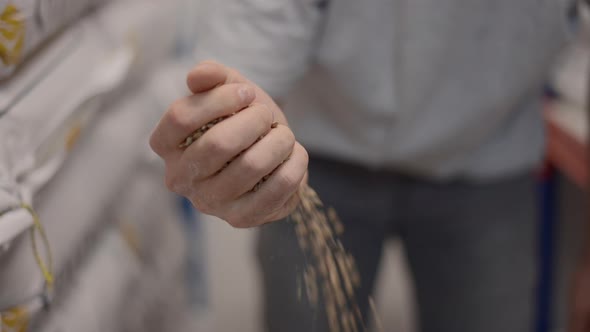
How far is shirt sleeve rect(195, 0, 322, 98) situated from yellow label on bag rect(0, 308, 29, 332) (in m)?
0.26

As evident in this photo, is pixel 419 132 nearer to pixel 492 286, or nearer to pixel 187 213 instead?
pixel 492 286

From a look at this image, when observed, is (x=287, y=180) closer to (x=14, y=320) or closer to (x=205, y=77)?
(x=205, y=77)

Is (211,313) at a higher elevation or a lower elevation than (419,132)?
lower

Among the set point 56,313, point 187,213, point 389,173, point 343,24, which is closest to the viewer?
point 56,313

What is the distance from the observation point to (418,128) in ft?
2.09

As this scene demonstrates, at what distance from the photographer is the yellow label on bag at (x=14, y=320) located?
0.35 metres

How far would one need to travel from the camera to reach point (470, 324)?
71 centimetres

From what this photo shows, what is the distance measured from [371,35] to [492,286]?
0.35 metres

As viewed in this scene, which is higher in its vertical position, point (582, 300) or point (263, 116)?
point (263, 116)

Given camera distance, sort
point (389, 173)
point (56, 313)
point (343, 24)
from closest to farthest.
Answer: point (56, 313) → point (343, 24) → point (389, 173)

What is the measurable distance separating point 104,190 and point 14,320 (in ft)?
0.71

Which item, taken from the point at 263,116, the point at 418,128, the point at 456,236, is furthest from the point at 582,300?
the point at 263,116

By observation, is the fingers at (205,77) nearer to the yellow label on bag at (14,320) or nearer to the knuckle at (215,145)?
the knuckle at (215,145)

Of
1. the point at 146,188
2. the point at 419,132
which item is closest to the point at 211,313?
the point at 146,188
